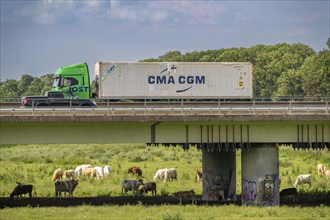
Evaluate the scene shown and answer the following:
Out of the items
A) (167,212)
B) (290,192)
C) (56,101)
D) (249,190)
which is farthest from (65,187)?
(290,192)

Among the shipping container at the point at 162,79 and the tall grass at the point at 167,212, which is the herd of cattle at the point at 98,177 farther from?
the shipping container at the point at 162,79

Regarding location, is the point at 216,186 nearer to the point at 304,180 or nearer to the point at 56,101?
the point at 304,180

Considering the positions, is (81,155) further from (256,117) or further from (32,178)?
(256,117)

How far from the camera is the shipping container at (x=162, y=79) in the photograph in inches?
2111

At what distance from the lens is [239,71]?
55594 mm

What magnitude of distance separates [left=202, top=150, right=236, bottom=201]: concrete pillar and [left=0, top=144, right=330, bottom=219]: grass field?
11.1ft

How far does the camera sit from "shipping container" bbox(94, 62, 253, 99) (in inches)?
2111

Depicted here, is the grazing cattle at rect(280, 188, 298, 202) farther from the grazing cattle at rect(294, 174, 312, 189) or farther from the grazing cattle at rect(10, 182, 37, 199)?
the grazing cattle at rect(10, 182, 37, 199)

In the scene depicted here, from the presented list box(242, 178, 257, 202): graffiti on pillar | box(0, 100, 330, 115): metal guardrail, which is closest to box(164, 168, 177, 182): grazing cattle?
box(0, 100, 330, 115): metal guardrail

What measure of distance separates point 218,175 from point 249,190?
5483 mm

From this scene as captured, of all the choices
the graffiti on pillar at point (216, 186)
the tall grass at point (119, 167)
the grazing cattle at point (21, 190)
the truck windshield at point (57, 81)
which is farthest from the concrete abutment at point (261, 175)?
the truck windshield at point (57, 81)

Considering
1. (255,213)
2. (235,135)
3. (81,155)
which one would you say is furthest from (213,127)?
(81,155)

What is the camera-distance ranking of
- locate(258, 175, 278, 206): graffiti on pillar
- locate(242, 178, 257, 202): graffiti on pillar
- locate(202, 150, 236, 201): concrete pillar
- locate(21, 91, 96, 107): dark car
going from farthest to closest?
1. locate(202, 150, 236, 201): concrete pillar
2. locate(21, 91, 96, 107): dark car
3. locate(242, 178, 257, 202): graffiti on pillar
4. locate(258, 175, 278, 206): graffiti on pillar

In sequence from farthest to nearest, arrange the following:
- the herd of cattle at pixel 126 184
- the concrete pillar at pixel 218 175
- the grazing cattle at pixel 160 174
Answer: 1. the grazing cattle at pixel 160 174
2. the concrete pillar at pixel 218 175
3. the herd of cattle at pixel 126 184
